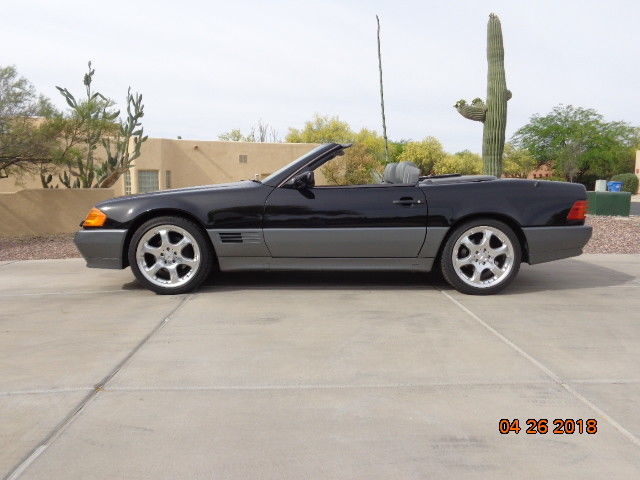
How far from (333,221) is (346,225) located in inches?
5.0

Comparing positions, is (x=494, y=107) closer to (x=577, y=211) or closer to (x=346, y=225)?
(x=577, y=211)

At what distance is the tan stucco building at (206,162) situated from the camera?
33.0 meters

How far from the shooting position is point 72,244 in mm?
10898

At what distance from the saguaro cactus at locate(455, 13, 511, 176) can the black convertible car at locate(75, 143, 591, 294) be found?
10274 millimetres

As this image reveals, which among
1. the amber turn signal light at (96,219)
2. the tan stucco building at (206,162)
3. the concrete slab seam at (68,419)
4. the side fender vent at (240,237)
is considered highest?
the tan stucco building at (206,162)

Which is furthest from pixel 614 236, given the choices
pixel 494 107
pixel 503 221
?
pixel 503 221

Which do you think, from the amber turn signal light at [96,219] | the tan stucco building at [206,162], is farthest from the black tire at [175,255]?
the tan stucco building at [206,162]

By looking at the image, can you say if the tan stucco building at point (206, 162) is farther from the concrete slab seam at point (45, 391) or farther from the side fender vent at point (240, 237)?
the concrete slab seam at point (45, 391)

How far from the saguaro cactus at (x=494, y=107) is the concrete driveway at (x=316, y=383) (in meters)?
10.4

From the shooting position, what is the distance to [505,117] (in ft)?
52.4

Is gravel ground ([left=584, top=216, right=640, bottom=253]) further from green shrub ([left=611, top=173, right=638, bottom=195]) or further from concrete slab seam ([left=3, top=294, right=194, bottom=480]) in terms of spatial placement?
green shrub ([left=611, top=173, right=638, bottom=195])

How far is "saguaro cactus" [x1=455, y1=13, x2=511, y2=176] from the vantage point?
15.9 metres

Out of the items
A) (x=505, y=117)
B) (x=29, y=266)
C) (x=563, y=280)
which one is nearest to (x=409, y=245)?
(x=563, y=280)

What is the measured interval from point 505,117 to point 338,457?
14535 mm
